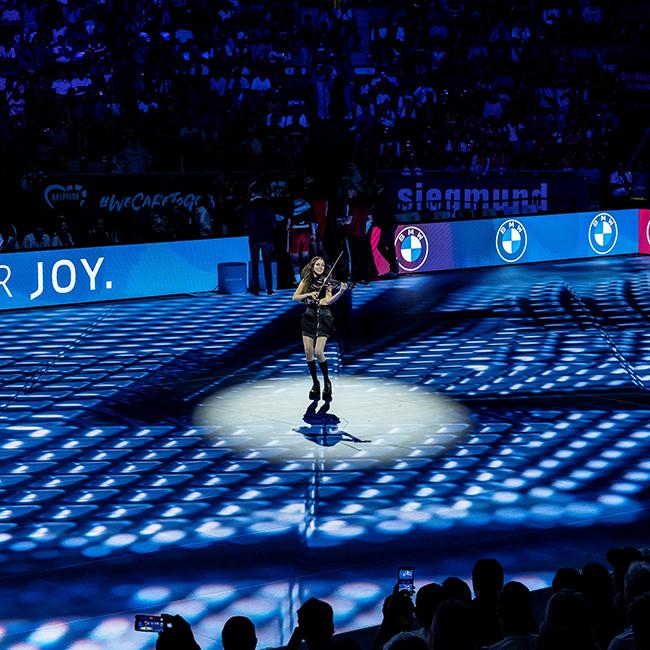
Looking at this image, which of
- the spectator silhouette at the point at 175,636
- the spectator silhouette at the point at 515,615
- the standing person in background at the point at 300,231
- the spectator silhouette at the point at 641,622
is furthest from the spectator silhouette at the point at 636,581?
the standing person in background at the point at 300,231

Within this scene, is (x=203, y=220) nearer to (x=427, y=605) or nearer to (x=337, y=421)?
(x=337, y=421)

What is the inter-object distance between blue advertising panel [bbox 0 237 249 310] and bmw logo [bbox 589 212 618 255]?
33.7 feet

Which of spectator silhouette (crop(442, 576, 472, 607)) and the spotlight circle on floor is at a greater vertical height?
the spotlight circle on floor

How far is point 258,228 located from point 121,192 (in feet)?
14.5

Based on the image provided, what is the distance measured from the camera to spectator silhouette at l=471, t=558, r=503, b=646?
6105 mm

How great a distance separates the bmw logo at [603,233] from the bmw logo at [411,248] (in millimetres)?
5435

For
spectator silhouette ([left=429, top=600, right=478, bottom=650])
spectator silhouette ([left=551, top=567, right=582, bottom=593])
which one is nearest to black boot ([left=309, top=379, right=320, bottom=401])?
spectator silhouette ([left=551, top=567, right=582, bottom=593])

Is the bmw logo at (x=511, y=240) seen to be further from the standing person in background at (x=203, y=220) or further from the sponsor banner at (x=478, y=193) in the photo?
the standing person in background at (x=203, y=220)

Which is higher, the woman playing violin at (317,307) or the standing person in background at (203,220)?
the standing person in background at (203,220)

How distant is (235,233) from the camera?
28.0m

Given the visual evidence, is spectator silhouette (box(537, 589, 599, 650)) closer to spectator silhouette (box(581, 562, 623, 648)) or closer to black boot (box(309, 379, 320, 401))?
spectator silhouette (box(581, 562, 623, 648))

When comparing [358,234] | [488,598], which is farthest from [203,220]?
[488,598]

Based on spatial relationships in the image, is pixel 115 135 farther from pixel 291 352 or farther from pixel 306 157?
pixel 291 352

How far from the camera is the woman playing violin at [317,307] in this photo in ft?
49.7
